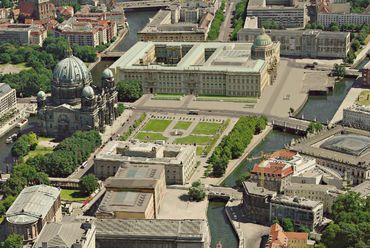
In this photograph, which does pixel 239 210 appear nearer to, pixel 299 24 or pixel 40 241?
pixel 40 241

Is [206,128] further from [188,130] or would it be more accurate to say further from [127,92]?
[127,92]

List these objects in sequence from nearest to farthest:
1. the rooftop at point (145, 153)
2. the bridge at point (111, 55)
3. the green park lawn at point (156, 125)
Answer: the rooftop at point (145, 153) → the green park lawn at point (156, 125) → the bridge at point (111, 55)

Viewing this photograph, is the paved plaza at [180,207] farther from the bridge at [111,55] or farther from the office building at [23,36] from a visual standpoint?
the office building at [23,36]

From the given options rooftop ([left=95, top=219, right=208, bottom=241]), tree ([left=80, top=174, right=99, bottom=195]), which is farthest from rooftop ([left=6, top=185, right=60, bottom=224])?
tree ([left=80, top=174, right=99, bottom=195])

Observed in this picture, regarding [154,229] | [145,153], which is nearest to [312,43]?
[145,153]

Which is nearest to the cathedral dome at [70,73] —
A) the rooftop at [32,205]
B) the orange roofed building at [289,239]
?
the rooftop at [32,205]
